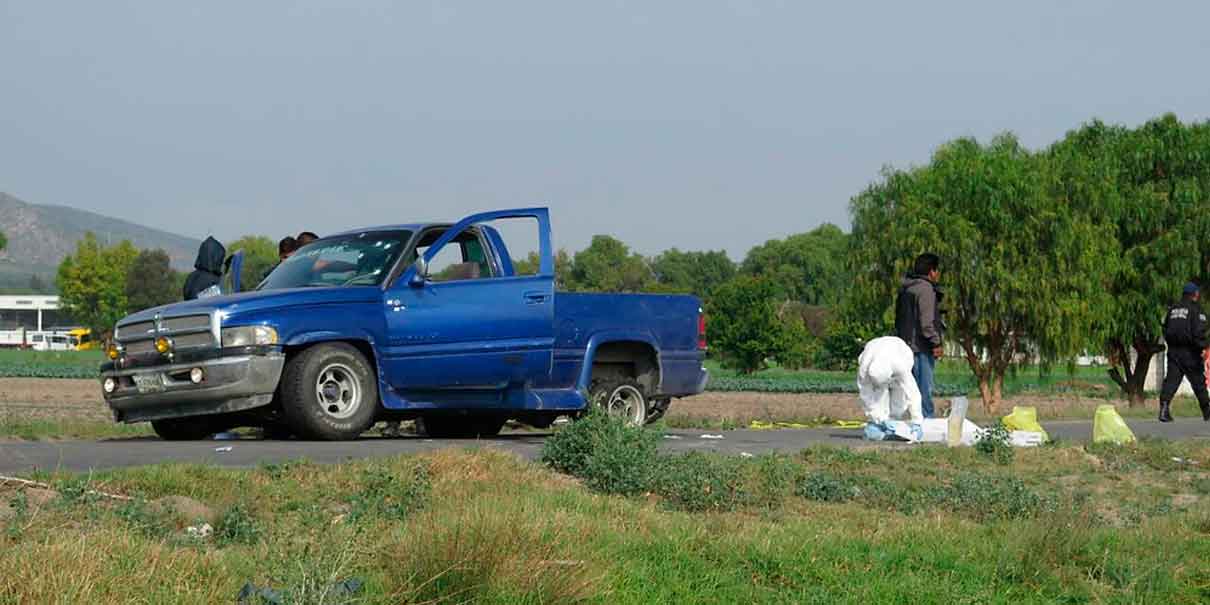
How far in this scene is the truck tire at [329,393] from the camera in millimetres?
14250

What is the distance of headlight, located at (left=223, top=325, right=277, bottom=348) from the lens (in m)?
14.2

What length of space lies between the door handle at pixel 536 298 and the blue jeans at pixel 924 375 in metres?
4.46

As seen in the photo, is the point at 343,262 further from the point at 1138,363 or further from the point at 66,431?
the point at 1138,363

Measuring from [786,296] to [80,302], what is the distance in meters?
72.5

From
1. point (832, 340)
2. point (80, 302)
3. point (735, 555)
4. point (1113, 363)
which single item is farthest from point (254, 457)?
point (80, 302)

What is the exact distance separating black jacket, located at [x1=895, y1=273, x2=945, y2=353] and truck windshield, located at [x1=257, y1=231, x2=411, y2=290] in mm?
5677

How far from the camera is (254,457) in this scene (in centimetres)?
1185

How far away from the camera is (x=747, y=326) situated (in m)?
104

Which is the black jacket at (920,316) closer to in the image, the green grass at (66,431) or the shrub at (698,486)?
the shrub at (698,486)

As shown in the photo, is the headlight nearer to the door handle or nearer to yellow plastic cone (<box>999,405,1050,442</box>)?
the door handle

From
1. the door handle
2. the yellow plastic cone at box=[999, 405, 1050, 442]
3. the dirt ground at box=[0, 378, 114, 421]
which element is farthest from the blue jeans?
the dirt ground at box=[0, 378, 114, 421]

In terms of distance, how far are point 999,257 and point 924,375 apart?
83.1 ft

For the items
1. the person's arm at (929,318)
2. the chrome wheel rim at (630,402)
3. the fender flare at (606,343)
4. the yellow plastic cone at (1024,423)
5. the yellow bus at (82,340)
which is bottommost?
the yellow bus at (82,340)

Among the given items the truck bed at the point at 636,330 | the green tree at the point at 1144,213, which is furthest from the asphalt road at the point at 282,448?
the green tree at the point at 1144,213
